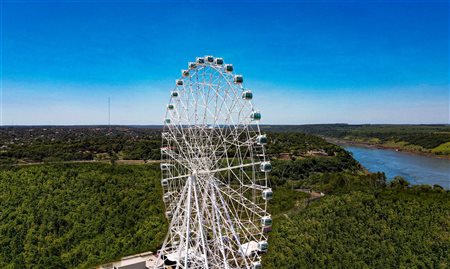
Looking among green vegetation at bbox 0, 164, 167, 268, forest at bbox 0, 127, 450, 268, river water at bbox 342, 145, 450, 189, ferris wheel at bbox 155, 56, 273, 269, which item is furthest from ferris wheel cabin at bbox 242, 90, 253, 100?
river water at bbox 342, 145, 450, 189

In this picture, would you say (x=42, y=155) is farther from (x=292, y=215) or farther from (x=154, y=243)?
(x=292, y=215)

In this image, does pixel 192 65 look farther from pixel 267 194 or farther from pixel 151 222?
pixel 151 222

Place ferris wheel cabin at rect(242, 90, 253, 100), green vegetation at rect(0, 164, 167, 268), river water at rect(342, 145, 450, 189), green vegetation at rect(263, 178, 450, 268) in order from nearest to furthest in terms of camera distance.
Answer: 1. ferris wheel cabin at rect(242, 90, 253, 100)
2. green vegetation at rect(263, 178, 450, 268)
3. green vegetation at rect(0, 164, 167, 268)
4. river water at rect(342, 145, 450, 189)

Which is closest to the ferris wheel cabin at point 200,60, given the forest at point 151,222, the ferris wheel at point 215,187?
the ferris wheel at point 215,187

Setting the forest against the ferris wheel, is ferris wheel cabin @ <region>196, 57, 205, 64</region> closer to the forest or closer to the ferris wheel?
the ferris wheel

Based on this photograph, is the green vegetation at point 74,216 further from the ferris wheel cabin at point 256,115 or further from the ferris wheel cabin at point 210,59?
the ferris wheel cabin at point 256,115

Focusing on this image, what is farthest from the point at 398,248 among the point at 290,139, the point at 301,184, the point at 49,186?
the point at 290,139

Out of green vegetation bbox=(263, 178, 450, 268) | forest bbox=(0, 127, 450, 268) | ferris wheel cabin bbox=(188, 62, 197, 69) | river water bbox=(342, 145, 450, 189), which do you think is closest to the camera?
ferris wheel cabin bbox=(188, 62, 197, 69)
